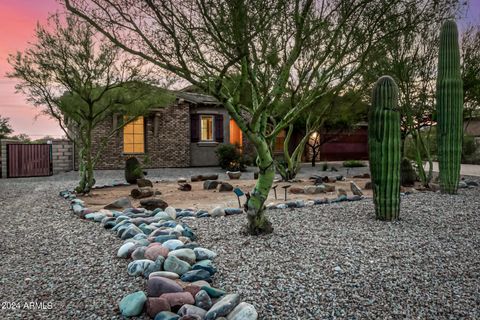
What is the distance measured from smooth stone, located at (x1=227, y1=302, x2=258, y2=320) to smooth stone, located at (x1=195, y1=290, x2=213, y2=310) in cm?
19

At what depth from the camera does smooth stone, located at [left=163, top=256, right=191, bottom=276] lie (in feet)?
9.35

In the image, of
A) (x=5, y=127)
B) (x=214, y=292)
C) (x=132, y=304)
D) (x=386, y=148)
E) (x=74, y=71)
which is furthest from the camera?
(x=5, y=127)

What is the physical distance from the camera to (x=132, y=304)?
7.38 feet

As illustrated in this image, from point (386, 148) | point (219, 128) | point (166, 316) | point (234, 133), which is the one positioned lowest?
point (166, 316)

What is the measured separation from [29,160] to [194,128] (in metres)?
6.93

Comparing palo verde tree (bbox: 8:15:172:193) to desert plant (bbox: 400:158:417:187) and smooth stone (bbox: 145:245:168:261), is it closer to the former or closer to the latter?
smooth stone (bbox: 145:245:168:261)

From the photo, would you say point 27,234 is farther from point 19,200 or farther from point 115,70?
point 115,70

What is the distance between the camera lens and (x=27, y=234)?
4.29 metres

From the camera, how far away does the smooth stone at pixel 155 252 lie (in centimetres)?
310

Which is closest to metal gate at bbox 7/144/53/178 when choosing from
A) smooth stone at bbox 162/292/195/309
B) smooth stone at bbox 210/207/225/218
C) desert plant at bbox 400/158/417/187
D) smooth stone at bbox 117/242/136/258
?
smooth stone at bbox 210/207/225/218

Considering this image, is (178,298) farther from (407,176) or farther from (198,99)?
(198,99)

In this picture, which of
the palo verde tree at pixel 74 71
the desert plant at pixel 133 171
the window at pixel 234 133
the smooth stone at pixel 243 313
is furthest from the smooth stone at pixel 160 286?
the window at pixel 234 133

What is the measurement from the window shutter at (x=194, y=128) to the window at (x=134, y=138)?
2256 millimetres

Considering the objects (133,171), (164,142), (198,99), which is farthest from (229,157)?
(133,171)
